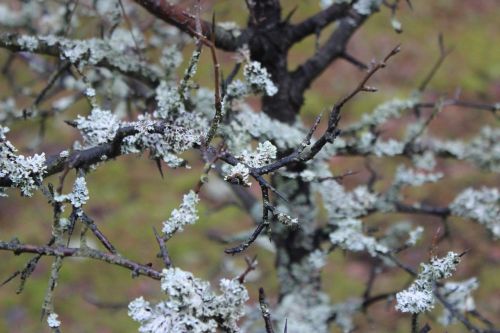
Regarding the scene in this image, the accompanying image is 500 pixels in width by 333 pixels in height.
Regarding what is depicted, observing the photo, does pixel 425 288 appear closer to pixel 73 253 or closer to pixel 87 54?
pixel 73 253

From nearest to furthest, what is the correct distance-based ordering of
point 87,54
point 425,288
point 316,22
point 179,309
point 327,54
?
point 179,309
point 425,288
point 87,54
point 316,22
point 327,54

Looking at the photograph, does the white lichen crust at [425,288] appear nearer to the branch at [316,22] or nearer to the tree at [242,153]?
the tree at [242,153]

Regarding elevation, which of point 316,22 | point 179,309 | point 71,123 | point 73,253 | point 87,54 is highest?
point 316,22

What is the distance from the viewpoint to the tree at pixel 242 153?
121cm

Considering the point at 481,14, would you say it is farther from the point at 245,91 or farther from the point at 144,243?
the point at 245,91

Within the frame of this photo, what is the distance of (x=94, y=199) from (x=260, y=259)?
1.49 m

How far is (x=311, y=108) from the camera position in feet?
18.9

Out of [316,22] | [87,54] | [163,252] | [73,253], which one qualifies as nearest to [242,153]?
[163,252]

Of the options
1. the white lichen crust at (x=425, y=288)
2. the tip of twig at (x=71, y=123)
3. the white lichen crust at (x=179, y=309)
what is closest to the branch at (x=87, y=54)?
the tip of twig at (x=71, y=123)

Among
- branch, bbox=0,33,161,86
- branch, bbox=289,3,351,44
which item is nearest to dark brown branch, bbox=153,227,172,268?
branch, bbox=0,33,161,86

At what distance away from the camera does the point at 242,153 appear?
4.42 ft

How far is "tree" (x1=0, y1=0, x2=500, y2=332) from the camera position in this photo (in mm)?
1207

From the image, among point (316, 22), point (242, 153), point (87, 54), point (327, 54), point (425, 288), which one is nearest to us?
point (425, 288)

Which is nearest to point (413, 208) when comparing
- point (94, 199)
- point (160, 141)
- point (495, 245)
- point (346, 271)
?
point (160, 141)
